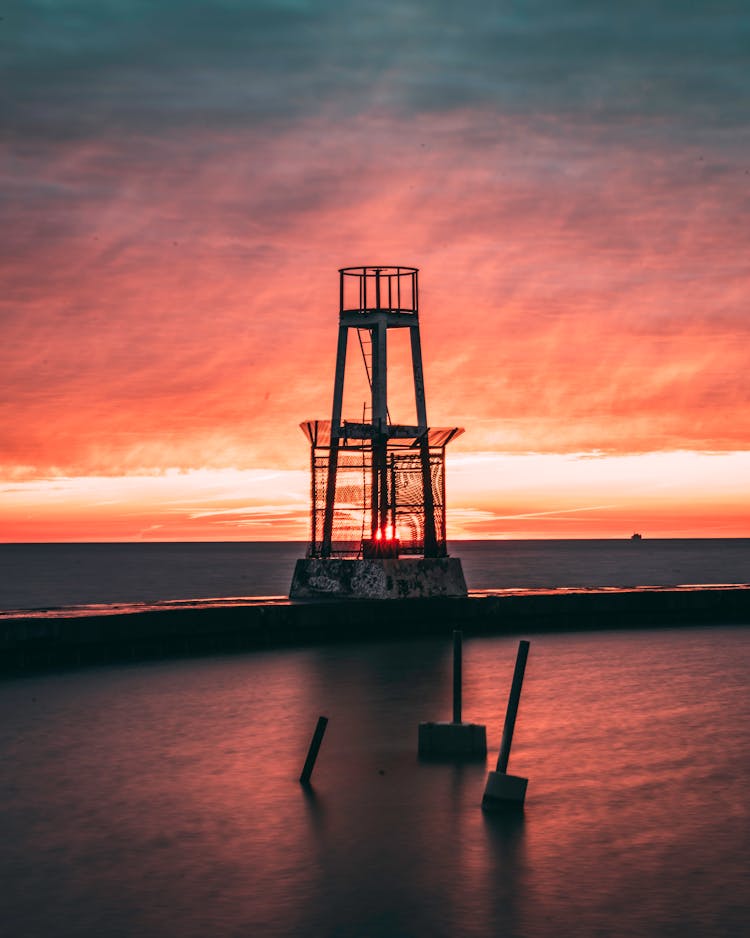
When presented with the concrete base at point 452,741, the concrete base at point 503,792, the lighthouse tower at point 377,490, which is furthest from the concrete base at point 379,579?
the concrete base at point 503,792

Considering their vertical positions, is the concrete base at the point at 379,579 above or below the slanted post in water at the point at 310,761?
above

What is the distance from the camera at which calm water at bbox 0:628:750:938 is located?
13.4 metres

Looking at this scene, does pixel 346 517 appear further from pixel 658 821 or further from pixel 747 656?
pixel 658 821

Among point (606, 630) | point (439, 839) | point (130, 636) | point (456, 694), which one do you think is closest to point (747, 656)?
point (606, 630)

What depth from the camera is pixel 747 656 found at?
136 ft

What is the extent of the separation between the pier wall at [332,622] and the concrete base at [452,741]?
14606 mm

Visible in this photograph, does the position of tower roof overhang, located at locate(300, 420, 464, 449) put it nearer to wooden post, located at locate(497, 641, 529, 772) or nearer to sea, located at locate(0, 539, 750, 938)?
sea, located at locate(0, 539, 750, 938)

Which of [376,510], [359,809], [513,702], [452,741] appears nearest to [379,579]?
[376,510]

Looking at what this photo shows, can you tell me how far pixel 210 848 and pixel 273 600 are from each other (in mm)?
29662

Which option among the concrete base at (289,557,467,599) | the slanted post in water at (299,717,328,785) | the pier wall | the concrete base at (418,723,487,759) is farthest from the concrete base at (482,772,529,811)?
the concrete base at (289,557,467,599)

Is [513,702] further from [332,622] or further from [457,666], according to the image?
[332,622]

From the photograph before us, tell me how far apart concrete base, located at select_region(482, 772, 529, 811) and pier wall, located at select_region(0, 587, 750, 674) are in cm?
1777

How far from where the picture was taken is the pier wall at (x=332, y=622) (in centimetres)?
3406

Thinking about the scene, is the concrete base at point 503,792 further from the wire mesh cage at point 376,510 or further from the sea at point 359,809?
the wire mesh cage at point 376,510
